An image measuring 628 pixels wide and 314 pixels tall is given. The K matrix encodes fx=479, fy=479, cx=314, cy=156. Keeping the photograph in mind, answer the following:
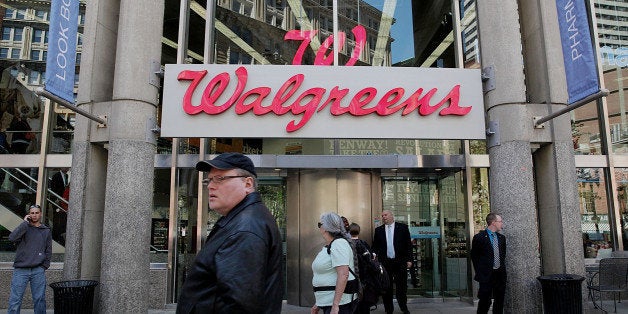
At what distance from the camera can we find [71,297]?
640 cm

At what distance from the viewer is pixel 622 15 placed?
10.9 metres

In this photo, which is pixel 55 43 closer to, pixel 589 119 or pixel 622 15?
pixel 589 119

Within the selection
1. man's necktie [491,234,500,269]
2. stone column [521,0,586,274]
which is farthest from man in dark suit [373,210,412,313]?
stone column [521,0,586,274]

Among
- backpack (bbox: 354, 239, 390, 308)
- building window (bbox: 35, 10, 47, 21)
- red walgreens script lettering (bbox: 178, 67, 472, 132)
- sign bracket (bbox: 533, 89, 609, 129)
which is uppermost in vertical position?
building window (bbox: 35, 10, 47, 21)

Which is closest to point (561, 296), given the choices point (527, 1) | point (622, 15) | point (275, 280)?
point (527, 1)

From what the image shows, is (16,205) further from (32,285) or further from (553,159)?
(553,159)

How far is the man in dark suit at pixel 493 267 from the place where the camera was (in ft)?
23.8

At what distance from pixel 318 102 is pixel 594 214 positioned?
6627mm

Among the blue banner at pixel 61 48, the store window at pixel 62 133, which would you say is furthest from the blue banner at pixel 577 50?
the store window at pixel 62 133

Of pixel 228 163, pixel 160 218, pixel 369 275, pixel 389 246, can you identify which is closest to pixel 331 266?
pixel 369 275

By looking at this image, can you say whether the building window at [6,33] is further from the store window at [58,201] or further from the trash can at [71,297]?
the trash can at [71,297]

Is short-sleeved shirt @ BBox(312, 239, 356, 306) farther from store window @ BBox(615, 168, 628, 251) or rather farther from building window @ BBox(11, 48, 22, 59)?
building window @ BBox(11, 48, 22, 59)

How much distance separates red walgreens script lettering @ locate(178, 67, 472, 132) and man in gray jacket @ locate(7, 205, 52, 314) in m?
3.01

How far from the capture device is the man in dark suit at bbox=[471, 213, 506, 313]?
7.26 m
